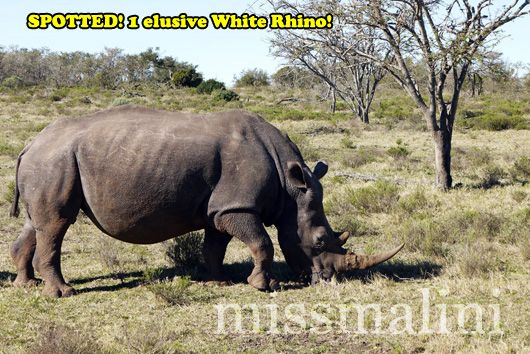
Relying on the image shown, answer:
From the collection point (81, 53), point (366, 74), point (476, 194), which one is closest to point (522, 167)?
point (476, 194)

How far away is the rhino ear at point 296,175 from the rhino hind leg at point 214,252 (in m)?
1.16

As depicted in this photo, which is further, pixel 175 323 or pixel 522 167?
pixel 522 167

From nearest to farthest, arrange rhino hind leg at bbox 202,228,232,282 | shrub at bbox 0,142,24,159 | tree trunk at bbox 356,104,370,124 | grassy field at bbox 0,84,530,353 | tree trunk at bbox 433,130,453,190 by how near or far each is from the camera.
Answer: grassy field at bbox 0,84,530,353 → rhino hind leg at bbox 202,228,232,282 → tree trunk at bbox 433,130,453,190 → shrub at bbox 0,142,24,159 → tree trunk at bbox 356,104,370,124

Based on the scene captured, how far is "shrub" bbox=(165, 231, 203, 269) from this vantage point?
916 centimetres

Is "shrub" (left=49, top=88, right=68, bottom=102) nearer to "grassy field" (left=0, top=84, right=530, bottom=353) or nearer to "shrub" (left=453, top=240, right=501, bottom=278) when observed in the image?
"grassy field" (left=0, top=84, right=530, bottom=353)

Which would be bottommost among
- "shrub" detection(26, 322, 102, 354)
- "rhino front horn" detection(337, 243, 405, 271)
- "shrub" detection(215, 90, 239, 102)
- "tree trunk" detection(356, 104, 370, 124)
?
"shrub" detection(26, 322, 102, 354)

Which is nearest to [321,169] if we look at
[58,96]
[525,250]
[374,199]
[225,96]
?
[525,250]

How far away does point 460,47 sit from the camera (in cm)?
1415

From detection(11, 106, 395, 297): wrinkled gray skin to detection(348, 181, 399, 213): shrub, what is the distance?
16.1 feet

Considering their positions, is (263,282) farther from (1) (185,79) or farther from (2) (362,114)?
(1) (185,79)

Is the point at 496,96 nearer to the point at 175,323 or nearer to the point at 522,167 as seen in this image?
the point at 522,167

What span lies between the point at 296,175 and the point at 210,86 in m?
44.3

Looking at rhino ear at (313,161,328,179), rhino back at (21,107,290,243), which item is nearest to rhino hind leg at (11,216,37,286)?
rhino back at (21,107,290,243)

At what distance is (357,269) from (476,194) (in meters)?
6.96
